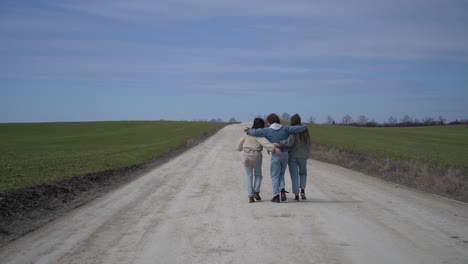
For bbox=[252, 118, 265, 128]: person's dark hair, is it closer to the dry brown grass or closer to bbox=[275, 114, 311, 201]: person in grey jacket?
bbox=[275, 114, 311, 201]: person in grey jacket

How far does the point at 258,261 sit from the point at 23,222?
603 centimetres

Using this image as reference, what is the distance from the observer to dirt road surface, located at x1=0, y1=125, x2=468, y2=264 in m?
7.54

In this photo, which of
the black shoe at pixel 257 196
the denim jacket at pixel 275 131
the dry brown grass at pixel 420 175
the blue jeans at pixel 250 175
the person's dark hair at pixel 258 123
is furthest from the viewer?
the dry brown grass at pixel 420 175

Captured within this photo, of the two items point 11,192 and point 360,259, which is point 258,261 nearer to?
point 360,259

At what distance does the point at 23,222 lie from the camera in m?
10.9

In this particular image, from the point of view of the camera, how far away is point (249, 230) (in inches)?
364

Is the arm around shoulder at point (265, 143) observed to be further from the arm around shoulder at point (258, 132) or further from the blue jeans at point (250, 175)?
the blue jeans at point (250, 175)

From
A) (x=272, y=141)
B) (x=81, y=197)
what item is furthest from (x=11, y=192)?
(x=272, y=141)

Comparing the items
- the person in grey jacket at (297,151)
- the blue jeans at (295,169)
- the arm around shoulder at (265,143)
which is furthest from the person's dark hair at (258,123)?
the blue jeans at (295,169)

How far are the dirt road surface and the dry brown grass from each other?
68.7 inches

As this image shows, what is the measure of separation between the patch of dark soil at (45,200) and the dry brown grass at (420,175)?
10068mm

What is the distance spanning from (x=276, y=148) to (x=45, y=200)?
20.8 ft

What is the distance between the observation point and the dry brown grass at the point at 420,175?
53.7ft

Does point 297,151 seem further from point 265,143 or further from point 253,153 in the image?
point 253,153
